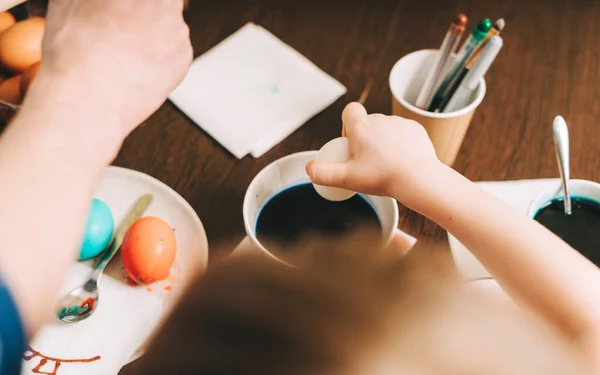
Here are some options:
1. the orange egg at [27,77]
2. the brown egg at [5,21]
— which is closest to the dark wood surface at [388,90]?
the orange egg at [27,77]

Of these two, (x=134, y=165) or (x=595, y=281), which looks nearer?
(x=595, y=281)

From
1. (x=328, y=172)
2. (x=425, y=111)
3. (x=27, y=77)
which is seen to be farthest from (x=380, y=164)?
(x=27, y=77)

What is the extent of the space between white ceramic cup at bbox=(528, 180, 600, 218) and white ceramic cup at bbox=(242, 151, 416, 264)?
13 cm

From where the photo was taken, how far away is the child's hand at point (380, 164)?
0.47 metres

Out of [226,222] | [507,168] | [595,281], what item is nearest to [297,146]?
[226,222]

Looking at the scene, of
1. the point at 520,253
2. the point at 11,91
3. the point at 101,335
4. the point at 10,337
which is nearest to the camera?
the point at 10,337

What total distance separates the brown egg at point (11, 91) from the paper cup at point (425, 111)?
1.45 feet

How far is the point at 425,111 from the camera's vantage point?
60 cm

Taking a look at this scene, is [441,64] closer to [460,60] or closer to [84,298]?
[460,60]

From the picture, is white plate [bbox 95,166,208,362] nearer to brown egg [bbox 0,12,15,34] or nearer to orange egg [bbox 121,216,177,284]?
orange egg [bbox 121,216,177,284]

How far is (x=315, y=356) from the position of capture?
286 mm

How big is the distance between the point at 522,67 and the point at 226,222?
0.48 m

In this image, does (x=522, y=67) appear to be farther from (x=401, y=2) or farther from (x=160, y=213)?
(x=160, y=213)

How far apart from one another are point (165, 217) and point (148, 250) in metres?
0.07
